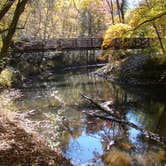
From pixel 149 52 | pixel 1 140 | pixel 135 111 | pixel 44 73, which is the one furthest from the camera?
pixel 44 73

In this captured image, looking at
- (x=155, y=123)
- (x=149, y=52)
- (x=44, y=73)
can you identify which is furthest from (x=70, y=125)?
(x=44, y=73)

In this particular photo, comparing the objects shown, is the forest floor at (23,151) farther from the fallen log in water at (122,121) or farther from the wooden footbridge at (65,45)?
the wooden footbridge at (65,45)

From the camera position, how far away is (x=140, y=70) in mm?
25938

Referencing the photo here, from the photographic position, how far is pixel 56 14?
52250mm

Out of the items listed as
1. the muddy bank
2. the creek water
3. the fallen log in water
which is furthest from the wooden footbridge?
the fallen log in water

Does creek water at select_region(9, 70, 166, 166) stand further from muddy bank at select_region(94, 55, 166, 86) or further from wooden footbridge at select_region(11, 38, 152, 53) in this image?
wooden footbridge at select_region(11, 38, 152, 53)

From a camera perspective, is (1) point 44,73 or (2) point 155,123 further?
(1) point 44,73

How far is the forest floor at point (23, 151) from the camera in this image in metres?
7.62

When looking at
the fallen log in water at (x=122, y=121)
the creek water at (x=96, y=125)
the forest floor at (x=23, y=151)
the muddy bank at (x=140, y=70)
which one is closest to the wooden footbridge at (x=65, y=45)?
the muddy bank at (x=140, y=70)

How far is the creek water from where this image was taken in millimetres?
10141

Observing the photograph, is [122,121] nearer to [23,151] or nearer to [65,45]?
[23,151]

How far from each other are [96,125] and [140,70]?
43.6 ft

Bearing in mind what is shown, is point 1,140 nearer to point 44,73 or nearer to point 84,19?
point 44,73

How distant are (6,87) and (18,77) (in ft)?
24.9
